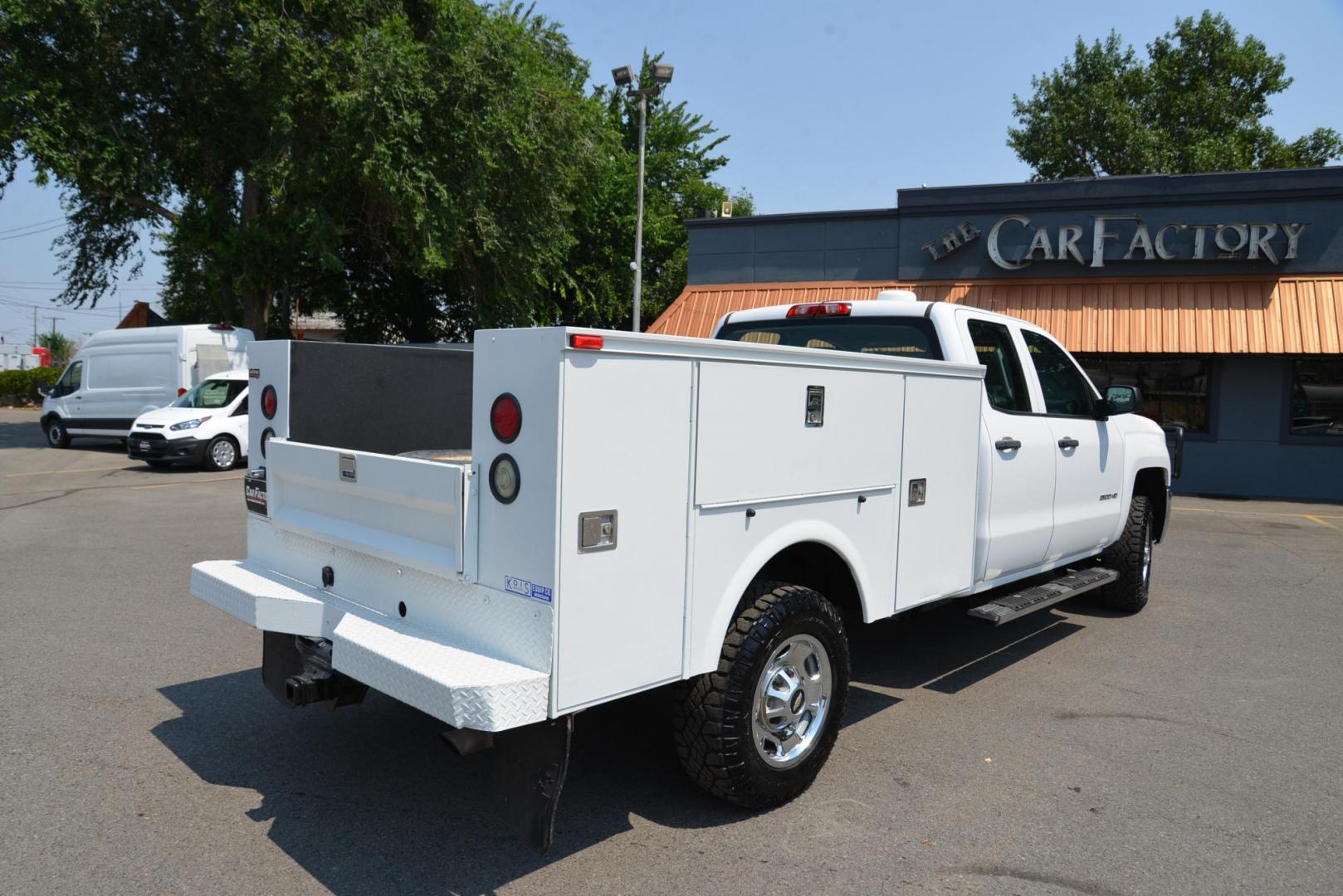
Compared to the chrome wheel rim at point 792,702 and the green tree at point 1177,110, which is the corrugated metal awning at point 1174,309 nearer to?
the chrome wheel rim at point 792,702

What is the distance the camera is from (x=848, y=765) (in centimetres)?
449

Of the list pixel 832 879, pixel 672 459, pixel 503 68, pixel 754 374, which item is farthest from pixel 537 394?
pixel 503 68

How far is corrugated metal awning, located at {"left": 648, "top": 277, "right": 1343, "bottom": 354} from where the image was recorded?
1614cm

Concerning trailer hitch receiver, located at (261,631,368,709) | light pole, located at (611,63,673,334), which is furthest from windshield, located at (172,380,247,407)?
trailer hitch receiver, located at (261,631,368,709)

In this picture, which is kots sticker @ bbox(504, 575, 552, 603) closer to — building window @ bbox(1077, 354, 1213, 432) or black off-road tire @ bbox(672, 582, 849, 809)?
Answer: black off-road tire @ bbox(672, 582, 849, 809)

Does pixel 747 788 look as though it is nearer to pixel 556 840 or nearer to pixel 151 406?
pixel 556 840

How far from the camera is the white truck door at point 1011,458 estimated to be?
5441 mm

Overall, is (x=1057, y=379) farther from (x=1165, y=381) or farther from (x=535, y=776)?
(x=1165, y=381)

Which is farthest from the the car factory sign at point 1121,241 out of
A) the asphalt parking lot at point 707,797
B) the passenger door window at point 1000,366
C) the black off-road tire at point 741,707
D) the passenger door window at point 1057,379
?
the black off-road tire at point 741,707

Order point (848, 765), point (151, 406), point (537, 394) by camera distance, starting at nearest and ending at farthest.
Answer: point (537, 394)
point (848, 765)
point (151, 406)

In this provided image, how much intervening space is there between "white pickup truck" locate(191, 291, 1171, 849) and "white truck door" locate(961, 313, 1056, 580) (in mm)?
30

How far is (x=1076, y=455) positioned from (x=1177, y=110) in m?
38.2

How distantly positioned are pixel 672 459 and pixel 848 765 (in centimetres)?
196

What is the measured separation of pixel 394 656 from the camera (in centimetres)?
329
